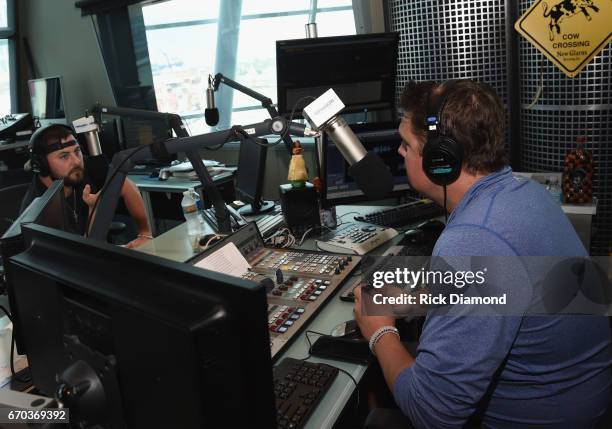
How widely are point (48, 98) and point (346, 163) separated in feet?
12.1

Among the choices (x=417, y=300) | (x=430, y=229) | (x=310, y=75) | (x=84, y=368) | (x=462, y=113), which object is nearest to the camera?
(x=84, y=368)

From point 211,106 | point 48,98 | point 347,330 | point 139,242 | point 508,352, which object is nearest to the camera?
point 508,352

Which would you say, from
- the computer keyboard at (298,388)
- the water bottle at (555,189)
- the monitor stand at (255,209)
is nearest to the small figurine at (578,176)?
the water bottle at (555,189)

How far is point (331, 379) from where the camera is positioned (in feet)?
3.95

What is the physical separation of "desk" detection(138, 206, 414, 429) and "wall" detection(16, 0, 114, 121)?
314 centimetres

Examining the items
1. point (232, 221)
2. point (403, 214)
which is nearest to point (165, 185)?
point (232, 221)

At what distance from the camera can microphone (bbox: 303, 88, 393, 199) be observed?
1.22m

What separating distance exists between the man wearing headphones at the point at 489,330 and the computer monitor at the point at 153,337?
55 centimetres

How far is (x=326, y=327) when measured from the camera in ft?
4.76

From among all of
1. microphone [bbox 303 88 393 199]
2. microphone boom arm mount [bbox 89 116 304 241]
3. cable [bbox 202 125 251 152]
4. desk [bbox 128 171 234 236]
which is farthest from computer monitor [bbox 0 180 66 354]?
desk [bbox 128 171 234 236]

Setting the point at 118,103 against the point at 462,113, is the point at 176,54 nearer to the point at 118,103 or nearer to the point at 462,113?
the point at 118,103

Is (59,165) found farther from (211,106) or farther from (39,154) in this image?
(211,106)

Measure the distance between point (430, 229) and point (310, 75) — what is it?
81cm

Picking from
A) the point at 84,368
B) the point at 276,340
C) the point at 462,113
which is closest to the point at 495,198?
the point at 462,113
